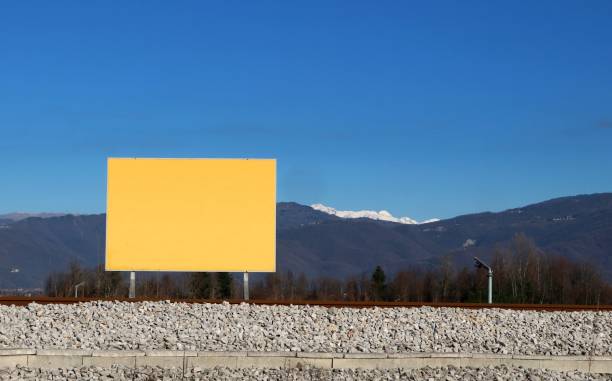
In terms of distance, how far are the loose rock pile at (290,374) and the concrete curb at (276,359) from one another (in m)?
0.15

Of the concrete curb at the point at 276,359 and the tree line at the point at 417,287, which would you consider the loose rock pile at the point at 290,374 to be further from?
the tree line at the point at 417,287

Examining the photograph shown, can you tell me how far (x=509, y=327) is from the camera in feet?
53.5

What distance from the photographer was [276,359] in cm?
1287

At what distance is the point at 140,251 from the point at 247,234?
8.77 ft

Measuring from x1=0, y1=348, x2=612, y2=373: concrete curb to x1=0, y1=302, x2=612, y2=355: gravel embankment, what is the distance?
90cm

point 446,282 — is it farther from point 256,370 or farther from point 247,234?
point 256,370

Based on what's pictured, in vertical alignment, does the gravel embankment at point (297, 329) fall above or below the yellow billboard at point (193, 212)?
below

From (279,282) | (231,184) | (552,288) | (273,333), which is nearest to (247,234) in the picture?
(231,184)

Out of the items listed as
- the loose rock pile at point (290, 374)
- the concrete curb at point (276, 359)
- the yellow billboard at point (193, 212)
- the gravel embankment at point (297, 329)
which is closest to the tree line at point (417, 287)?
the yellow billboard at point (193, 212)

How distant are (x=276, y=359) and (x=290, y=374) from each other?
473 mm

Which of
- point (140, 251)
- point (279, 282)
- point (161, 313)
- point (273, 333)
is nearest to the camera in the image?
point (273, 333)

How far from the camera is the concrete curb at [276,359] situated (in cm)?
1248

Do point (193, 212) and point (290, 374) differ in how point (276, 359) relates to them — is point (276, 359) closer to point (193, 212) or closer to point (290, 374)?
point (290, 374)

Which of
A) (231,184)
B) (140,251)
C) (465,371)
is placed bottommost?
(465,371)
